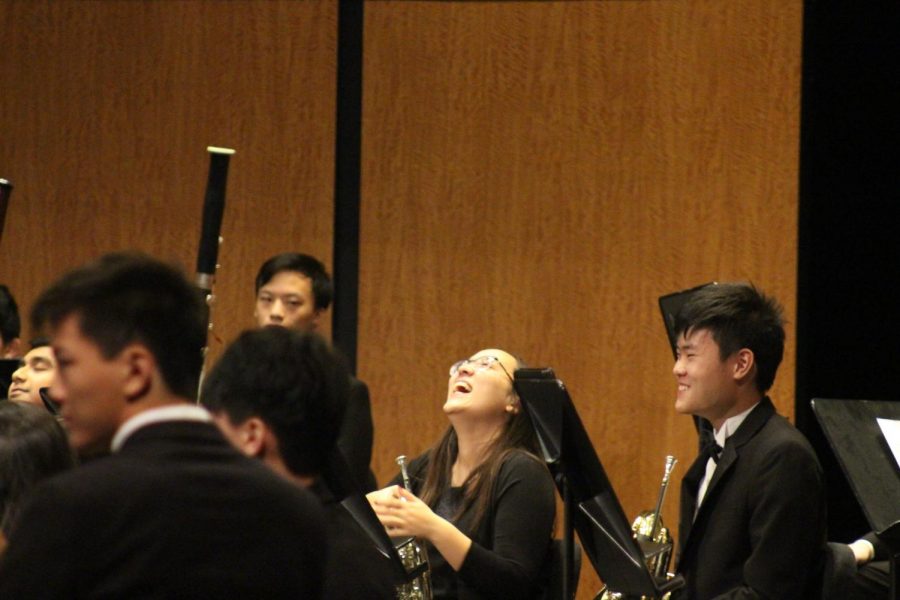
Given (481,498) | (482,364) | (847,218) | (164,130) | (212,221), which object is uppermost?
(164,130)

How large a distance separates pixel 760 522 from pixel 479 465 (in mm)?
863

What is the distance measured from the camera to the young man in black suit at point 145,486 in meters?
1.51

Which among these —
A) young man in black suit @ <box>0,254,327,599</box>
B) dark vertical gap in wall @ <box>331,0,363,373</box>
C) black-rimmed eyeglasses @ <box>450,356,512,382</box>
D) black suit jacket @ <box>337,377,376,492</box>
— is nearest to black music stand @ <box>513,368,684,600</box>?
black-rimmed eyeglasses @ <box>450,356,512,382</box>

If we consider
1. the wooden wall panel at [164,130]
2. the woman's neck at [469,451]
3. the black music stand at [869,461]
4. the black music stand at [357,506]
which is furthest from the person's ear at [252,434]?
the wooden wall panel at [164,130]

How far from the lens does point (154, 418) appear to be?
1.63m

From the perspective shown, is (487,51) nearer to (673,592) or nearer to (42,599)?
(673,592)

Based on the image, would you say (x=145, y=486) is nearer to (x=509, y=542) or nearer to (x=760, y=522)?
(x=760, y=522)

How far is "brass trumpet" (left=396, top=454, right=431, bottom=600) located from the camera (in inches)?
132

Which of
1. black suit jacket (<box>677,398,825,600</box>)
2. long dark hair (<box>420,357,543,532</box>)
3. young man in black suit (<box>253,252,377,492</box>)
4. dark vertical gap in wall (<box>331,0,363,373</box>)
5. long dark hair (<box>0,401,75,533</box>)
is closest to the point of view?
long dark hair (<box>0,401,75,533</box>)

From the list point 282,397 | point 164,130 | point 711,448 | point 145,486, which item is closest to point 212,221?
point 282,397

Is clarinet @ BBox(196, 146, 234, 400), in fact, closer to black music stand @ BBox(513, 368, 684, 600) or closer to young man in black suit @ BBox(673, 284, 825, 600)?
black music stand @ BBox(513, 368, 684, 600)

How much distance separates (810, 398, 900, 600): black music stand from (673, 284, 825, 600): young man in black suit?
0.12 m

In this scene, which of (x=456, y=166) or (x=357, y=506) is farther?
(x=456, y=166)

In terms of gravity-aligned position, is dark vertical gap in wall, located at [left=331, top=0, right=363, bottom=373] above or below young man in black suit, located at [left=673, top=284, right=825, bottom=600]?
above
